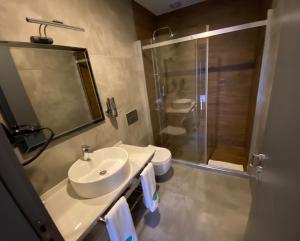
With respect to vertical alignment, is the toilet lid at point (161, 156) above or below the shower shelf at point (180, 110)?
below

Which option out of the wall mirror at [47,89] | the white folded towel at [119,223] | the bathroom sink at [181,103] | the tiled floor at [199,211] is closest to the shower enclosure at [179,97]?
the bathroom sink at [181,103]

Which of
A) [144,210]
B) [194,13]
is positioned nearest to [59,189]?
[144,210]

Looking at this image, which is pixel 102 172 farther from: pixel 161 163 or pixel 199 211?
pixel 199 211

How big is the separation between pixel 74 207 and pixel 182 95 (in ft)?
7.19

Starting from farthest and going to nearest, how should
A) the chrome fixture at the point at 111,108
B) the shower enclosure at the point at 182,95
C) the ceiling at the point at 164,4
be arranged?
1. the shower enclosure at the point at 182,95
2. the ceiling at the point at 164,4
3. the chrome fixture at the point at 111,108

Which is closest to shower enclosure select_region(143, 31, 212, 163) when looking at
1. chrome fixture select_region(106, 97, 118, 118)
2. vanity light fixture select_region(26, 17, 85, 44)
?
chrome fixture select_region(106, 97, 118, 118)

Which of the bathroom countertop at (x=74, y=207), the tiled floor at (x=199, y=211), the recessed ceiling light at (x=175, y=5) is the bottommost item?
the tiled floor at (x=199, y=211)

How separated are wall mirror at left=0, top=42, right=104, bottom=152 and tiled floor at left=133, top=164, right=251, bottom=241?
1.31 meters

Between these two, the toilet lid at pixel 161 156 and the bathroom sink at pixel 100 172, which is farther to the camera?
the toilet lid at pixel 161 156

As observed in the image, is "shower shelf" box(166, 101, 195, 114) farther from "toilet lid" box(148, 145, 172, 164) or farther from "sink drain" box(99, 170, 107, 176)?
"sink drain" box(99, 170, 107, 176)

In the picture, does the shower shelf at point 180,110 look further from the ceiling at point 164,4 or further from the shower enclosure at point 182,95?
the ceiling at point 164,4

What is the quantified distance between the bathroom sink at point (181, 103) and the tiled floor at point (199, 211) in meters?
1.17

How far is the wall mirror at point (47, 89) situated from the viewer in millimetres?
945

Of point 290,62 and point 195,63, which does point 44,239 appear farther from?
point 195,63
